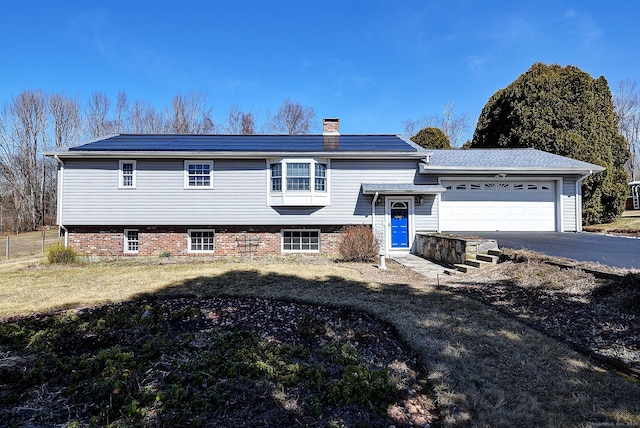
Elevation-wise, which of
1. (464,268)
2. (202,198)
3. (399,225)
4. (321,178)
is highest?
(321,178)

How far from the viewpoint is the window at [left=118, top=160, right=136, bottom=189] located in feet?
40.5

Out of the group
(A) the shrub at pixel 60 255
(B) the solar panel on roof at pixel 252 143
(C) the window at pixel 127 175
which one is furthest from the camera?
(B) the solar panel on roof at pixel 252 143

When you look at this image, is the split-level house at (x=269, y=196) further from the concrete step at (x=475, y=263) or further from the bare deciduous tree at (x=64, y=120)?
the bare deciduous tree at (x=64, y=120)

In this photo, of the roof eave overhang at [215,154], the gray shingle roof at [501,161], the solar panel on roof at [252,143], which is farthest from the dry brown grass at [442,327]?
the gray shingle roof at [501,161]

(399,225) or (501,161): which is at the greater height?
(501,161)

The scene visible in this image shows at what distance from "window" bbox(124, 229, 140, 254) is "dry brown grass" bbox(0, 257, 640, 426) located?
335cm

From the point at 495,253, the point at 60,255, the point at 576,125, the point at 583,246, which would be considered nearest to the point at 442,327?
the point at 495,253

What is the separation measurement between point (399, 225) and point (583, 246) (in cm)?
565

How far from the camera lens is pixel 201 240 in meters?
12.9

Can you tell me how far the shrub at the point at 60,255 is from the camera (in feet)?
34.8

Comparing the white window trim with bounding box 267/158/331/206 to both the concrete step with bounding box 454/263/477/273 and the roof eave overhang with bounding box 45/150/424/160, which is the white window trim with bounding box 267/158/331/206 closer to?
the roof eave overhang with bounding box 45/150/424/160

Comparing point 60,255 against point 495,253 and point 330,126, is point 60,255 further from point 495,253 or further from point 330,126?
point 495,253

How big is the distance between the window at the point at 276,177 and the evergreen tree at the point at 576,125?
15540 millimetres

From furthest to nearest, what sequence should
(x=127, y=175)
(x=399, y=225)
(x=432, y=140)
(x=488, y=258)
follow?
(x=432, y=140) < (x=399, y=225) < (x=127, y=175) < (x=488, y=258)
